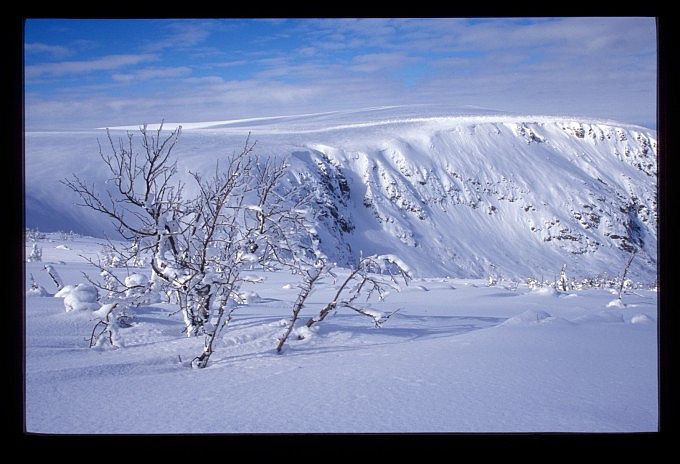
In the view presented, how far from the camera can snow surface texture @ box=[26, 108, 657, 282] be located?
1013 inches

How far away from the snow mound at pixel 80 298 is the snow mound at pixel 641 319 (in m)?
5.68

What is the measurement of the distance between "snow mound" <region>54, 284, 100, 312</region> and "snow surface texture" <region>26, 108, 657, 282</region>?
1415 cm

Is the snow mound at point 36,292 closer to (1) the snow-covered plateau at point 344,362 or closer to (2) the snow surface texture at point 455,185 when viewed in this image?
(1) the snow-covered plateau at point 344,362

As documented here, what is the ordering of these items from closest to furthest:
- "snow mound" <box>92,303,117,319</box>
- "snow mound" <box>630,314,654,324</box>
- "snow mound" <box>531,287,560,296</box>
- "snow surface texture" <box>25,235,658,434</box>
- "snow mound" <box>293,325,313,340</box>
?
"snow surface texture" <box>25,235,658,434</box> < "snow mound" <box>92,303,117,319</box> < "snow mound" <box>293,325,313,340</box> < "snow mound" <box>630,314,654,324</box> < "snow mound" <box>531,287,560,296</box>

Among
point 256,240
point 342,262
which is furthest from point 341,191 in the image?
point 256,240

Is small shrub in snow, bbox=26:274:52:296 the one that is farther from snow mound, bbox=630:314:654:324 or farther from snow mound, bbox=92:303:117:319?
snow mound, bbox=630:314:654:324

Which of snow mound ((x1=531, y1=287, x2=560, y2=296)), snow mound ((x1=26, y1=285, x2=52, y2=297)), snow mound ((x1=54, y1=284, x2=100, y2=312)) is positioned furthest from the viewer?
snow mound ((x1=531, y1=287, x2=560, y2=296))

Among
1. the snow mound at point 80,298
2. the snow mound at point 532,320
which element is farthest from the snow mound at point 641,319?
the snow mound at point 80,298

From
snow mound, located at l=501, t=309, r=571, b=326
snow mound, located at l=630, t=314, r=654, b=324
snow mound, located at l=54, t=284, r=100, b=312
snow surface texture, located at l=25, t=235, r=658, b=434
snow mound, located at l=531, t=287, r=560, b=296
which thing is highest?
snow mound, located at l=54, t=284, r=100, b=312

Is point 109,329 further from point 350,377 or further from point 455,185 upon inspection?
point 455,185

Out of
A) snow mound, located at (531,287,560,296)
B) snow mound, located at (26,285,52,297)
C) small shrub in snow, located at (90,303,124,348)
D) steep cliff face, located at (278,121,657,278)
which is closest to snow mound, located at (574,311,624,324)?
snow mound, located at (531,287,560,296)
